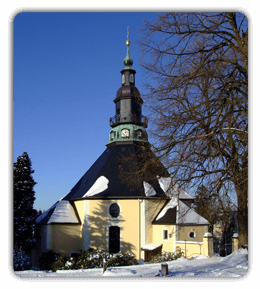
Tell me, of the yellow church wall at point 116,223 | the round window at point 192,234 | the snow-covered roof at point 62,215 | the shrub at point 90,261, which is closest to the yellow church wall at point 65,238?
the snow-covered roof at point 62,215

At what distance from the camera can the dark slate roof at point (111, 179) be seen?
2303 cm

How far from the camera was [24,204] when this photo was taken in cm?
2159

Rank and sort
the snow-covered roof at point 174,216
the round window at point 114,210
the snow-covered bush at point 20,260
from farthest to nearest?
the round window at point 114,210, the snow-covered roof at point 174,216, the snow-covered bush at point 20,260

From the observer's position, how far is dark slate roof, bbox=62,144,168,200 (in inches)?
907

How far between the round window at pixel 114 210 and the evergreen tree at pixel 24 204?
566cm

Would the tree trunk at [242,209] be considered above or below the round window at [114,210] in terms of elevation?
above

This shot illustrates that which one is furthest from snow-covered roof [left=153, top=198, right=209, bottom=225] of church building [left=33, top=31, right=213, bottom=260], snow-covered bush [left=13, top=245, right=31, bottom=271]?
snow-covered bush [left=13, top=245, right=31, bottom=271]

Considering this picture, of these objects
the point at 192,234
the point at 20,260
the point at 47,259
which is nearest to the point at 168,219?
the point at 192,234

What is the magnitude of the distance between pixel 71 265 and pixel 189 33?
13.9 m

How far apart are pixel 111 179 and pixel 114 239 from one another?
4.56 meters

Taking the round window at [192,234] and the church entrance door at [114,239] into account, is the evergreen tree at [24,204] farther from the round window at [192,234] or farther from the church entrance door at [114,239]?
the round window at [192,234]

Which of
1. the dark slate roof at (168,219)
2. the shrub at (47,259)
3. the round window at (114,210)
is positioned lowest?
the shrub at (47,259)

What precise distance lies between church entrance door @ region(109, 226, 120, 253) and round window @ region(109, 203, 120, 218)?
→ 95 centimetres

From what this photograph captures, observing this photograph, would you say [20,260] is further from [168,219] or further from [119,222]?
[168,219]
